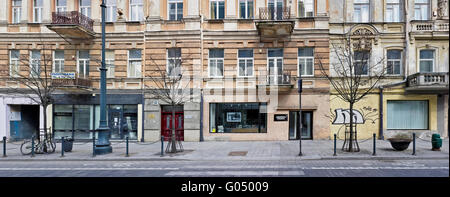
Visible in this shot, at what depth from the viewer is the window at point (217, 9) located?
1805 cm

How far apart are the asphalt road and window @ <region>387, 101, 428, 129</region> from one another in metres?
7.81

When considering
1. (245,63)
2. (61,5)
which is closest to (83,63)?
(61,5)

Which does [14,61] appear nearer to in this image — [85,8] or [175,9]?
[85,8]

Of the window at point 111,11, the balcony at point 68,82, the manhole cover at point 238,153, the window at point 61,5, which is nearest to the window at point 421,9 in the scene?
the manhole cover at point 238,153

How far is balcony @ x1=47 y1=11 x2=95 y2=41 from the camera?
54.6 feet

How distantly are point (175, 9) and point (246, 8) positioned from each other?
4.94 meters

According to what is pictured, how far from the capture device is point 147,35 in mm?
17828

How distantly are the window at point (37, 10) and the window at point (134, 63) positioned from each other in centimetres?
695

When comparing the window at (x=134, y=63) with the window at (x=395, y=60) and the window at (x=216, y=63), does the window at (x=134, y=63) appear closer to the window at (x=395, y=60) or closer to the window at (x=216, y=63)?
the window at (x=216, y=63)

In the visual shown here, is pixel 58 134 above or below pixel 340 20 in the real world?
below

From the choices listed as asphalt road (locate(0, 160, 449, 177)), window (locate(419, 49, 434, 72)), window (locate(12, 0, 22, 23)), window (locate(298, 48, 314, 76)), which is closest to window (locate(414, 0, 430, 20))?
window (locate(419, 49, 434, 72))
